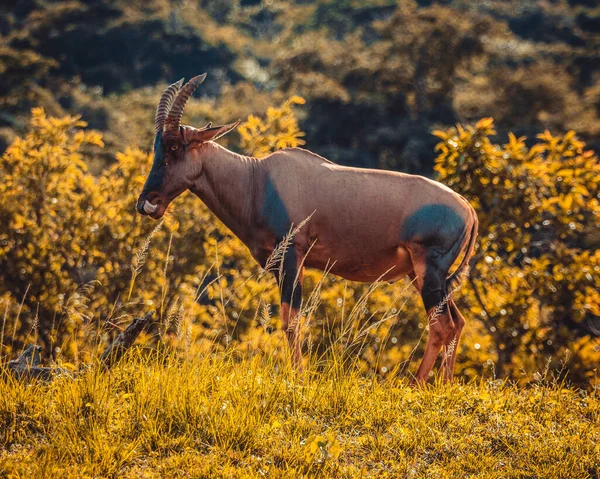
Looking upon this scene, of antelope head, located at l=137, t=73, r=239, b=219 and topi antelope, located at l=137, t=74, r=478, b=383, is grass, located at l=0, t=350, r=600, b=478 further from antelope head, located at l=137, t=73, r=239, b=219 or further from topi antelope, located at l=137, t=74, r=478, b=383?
antelope head, located at l=137, t=73, r=239, b=219

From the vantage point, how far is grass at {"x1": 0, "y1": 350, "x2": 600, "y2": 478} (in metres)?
4.23

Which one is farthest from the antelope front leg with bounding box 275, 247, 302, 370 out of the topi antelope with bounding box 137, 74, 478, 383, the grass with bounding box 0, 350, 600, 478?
the grass with bounding box 0, 350, 600, 478

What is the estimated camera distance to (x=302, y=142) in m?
9.51

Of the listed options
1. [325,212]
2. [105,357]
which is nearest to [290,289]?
[325,212]

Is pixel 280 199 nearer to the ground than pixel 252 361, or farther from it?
farther from it

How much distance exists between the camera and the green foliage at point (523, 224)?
8672 millimetres

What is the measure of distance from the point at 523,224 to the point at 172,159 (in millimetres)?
4799

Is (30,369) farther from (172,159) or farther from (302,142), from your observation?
(302,142)

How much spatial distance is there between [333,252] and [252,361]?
1.67m

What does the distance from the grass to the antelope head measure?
1.61 metres

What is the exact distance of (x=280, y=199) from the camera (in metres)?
6.44

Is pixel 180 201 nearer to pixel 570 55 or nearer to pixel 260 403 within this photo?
pixel 260 403

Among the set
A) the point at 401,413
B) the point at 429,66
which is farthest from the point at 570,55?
the point at 401,413

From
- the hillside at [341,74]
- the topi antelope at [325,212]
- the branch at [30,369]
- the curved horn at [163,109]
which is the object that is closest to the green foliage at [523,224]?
the topi antelope at [325,212]
